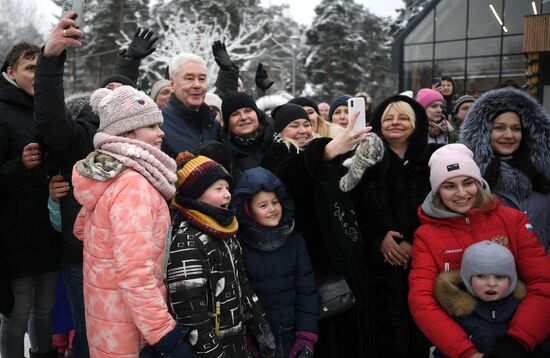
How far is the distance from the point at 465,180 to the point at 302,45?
140 feet

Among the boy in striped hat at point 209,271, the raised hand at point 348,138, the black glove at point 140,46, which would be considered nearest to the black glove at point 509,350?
the boy in striped hat at point 209,271

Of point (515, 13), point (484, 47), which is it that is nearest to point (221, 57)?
point (515, 13)

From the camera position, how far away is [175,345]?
2037 millimetres

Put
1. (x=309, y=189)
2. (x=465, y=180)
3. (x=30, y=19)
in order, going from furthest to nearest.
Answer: (x=30, y=19), (x=309, y=189), (x=465, y=180)

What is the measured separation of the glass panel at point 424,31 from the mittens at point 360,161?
2148 centimetres

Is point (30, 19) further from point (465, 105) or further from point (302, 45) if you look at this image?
point (465, 105)

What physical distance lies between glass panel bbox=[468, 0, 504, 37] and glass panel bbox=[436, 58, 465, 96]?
139 centimetres

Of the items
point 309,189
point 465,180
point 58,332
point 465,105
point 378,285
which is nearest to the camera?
point 465,180

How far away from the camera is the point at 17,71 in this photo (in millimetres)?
3000

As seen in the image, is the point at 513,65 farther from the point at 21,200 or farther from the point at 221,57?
the point at 21,200

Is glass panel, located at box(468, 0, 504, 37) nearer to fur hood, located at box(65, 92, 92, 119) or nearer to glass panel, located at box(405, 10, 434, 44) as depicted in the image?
glass panel, located at box(405, 10, 434, 44)

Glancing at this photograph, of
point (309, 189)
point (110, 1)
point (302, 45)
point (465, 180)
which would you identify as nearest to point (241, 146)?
point (309, 189)

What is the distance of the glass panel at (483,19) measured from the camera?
20281 millimetres

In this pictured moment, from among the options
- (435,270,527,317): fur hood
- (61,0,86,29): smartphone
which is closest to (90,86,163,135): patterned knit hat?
(61,0,86,29): smartphone
